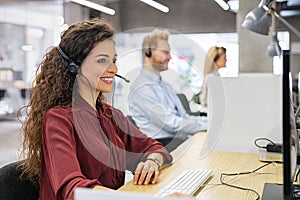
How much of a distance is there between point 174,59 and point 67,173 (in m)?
0.94

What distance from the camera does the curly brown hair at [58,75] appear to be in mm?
1332

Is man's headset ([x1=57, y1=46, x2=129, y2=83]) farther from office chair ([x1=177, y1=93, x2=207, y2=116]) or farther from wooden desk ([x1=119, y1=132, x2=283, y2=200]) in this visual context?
office chair ([x1=177, y1=93, x2=207, y2=116])

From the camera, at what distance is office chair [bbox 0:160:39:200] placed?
3.86 ft

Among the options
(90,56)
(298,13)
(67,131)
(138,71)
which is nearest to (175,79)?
(138,71)

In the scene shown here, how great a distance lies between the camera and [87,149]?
130 centimetres

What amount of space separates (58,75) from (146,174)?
1.46ft

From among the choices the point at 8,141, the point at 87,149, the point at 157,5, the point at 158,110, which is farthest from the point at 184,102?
the point at 157,5

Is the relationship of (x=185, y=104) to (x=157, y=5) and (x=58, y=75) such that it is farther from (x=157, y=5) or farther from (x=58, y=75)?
(x=157, y=5)

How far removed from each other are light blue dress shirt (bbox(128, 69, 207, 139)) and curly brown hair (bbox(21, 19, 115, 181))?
1.70 feet

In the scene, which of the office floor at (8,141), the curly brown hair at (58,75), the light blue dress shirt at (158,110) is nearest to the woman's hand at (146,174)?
the curly brown hair at (58,75)

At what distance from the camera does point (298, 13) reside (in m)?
6.76

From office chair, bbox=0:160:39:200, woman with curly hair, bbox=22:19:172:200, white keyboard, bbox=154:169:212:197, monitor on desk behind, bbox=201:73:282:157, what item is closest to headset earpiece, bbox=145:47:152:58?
monitor on desk behind, bbox=201:73:282:157

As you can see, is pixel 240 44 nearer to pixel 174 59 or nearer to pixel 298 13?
pixel 174 59

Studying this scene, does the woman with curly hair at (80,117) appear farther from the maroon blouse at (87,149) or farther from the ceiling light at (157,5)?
the ceiling light at (157,5)
